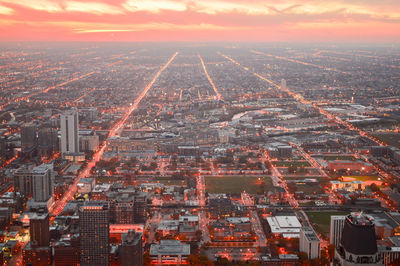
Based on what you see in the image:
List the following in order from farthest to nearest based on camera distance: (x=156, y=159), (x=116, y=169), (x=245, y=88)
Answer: (x=245, y=88) → (x=156, y=159) → (x=116, y=169)

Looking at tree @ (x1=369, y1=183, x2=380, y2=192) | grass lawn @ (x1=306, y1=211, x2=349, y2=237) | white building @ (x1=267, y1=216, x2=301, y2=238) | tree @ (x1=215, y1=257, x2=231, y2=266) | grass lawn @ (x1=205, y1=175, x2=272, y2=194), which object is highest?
tree @ (x1=369, y1=183, x2=380, y2=192)

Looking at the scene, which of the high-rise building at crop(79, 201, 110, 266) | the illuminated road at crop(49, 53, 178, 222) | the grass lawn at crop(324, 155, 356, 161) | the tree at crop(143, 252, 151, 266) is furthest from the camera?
the grass lawn at crop(324, 155, 356, 161)

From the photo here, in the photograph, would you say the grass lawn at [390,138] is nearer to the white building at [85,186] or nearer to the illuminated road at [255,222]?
the illuminated road at [255,222]

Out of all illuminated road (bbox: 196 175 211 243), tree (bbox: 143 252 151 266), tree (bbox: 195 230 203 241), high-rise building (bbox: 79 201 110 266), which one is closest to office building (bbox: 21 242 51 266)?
high-rise building (bbox: 79 201 110 266)

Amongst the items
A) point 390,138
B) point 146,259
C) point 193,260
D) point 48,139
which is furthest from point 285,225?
point 390,138

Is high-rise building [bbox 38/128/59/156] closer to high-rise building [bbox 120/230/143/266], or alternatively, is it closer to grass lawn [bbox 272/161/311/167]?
grass lawn [bbox 272/161/311/167]

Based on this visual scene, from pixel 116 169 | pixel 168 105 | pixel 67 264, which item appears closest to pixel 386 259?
pixel 67 264

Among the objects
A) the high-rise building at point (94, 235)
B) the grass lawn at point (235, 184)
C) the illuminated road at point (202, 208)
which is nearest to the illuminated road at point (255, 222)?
the grass lawn at point (235, 184)

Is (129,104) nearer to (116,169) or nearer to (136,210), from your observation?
(116,169)
